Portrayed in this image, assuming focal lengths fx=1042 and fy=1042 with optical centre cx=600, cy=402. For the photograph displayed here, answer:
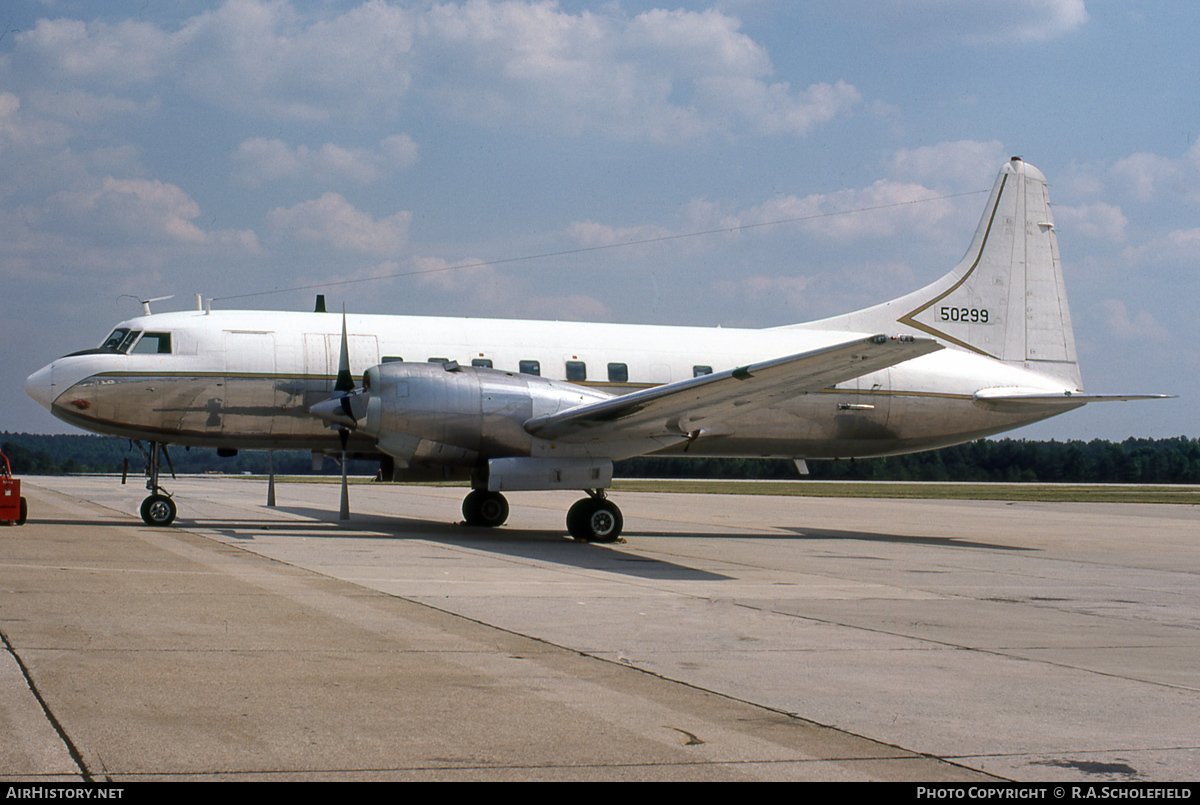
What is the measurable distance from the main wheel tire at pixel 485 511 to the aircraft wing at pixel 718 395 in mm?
3424

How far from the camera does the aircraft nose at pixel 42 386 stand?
1808cm

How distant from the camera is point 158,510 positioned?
717 inches

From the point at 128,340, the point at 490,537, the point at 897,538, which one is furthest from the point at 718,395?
the point at 128,340

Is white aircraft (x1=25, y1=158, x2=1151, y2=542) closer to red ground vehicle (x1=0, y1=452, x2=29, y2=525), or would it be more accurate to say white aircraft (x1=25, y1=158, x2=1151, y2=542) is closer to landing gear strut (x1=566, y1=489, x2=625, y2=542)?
landing gear strut (x1=566, y1=489, x2=625, y2=542)

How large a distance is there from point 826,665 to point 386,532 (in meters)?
Answer: 12.5

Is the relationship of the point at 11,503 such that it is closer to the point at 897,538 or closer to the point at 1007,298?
the point at 897,538

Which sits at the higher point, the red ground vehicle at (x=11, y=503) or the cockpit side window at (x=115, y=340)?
the cockpit side window at (x=115, y=340)

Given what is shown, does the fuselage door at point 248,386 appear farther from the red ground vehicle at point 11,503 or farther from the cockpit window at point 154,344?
the red ground vehicle at point 11,503

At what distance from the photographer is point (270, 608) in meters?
9.00

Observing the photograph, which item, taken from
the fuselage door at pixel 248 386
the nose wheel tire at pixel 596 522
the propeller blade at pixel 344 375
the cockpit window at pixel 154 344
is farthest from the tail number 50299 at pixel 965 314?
the cockpit window at pixel 154 344

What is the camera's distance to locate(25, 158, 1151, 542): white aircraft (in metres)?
17.2

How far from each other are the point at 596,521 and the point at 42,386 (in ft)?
32.4

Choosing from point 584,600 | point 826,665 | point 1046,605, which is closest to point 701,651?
point 826,665
